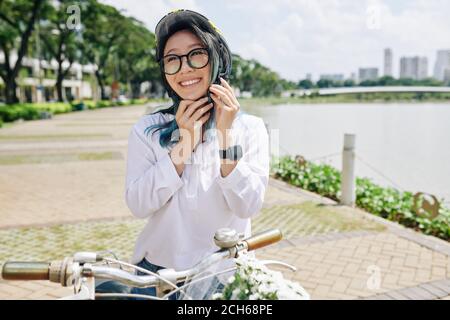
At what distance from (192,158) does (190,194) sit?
134 mm

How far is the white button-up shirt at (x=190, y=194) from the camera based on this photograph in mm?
1584

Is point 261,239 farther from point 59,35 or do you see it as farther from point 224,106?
point 59,35

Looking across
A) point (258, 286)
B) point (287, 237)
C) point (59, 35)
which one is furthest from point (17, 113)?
point (258, 286)

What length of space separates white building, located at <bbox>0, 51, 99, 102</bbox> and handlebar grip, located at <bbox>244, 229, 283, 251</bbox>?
36873mm

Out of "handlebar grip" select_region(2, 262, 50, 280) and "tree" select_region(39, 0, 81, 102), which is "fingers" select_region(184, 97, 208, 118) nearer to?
"handlebar grip" select_region(2, 262, 50, 280)

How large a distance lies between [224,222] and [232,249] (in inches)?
13.2

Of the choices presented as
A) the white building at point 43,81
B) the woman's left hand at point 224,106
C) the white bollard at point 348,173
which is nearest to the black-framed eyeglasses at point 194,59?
the woman's left hand at point 224,106

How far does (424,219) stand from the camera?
215 inches

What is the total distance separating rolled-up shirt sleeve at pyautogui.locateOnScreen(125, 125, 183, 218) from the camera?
5.13 ft

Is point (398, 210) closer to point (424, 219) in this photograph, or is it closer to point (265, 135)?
point (424, 219)

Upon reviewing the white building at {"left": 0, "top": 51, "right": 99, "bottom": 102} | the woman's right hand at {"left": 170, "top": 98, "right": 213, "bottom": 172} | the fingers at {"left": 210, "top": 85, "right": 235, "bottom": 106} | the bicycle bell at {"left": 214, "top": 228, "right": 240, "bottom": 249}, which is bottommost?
the bicycle bell at {"left": 214, "top": 228, "right": 240, "bottom": 249}

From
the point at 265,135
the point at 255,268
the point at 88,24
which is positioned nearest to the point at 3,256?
the point at 265,135

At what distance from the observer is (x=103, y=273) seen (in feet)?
4.00

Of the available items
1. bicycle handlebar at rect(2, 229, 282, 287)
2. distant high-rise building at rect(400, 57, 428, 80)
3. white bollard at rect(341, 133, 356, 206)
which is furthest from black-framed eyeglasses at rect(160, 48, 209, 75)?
distant high-rise building at rect(400, 57, 428, 80)
